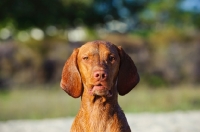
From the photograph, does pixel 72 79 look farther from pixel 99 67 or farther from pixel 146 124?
pixel 146 124

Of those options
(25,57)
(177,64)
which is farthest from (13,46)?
(177,64)

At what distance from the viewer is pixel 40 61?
20.9m

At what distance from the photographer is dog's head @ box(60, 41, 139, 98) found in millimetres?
4160

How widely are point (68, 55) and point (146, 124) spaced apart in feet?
36.9

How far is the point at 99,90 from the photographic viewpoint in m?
4.16

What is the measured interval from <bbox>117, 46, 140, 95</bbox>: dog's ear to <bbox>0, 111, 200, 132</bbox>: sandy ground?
449cm

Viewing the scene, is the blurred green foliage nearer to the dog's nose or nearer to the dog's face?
the dog's face

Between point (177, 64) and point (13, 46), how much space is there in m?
7.01

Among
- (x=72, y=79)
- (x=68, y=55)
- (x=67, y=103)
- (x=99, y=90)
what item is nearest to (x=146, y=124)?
(x=67, y=103)

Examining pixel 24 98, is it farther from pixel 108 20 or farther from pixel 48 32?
pixel 108 20

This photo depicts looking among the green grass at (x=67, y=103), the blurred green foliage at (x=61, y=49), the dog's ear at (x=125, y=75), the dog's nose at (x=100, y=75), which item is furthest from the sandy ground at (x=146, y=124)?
the blurred green foliage at (x=61, y=49)

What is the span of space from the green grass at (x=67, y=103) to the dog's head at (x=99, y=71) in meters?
8.25

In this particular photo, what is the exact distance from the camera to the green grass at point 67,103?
13.2 metres

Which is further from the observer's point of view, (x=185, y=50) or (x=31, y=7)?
(x=31, y=7)
